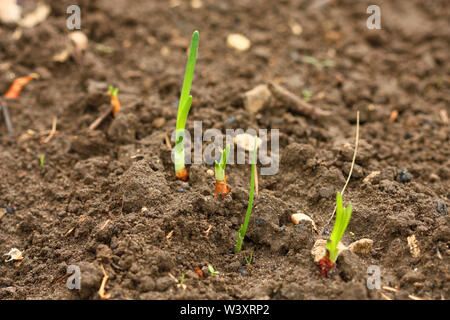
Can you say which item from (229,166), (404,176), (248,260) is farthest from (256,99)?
(248,260)

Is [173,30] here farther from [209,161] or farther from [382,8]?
[382,8]

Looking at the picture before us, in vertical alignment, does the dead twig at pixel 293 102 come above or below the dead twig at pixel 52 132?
above

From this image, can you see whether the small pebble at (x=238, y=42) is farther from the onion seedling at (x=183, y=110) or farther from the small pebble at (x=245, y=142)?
the onion seedling at (x=183, y=110)

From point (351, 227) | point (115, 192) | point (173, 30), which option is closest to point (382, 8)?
point (173, 30)

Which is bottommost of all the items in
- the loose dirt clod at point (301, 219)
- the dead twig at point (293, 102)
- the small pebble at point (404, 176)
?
the loose dirt clod at point (301, 219)

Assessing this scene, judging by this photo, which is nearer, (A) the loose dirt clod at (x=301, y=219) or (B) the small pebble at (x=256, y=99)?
(A) the loose dirt clod at (x=301, y=219)

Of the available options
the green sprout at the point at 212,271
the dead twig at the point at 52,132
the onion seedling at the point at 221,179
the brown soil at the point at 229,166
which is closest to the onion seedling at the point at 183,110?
the brown soil at the point at 229,166

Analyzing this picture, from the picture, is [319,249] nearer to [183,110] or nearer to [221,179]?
[221,179]
